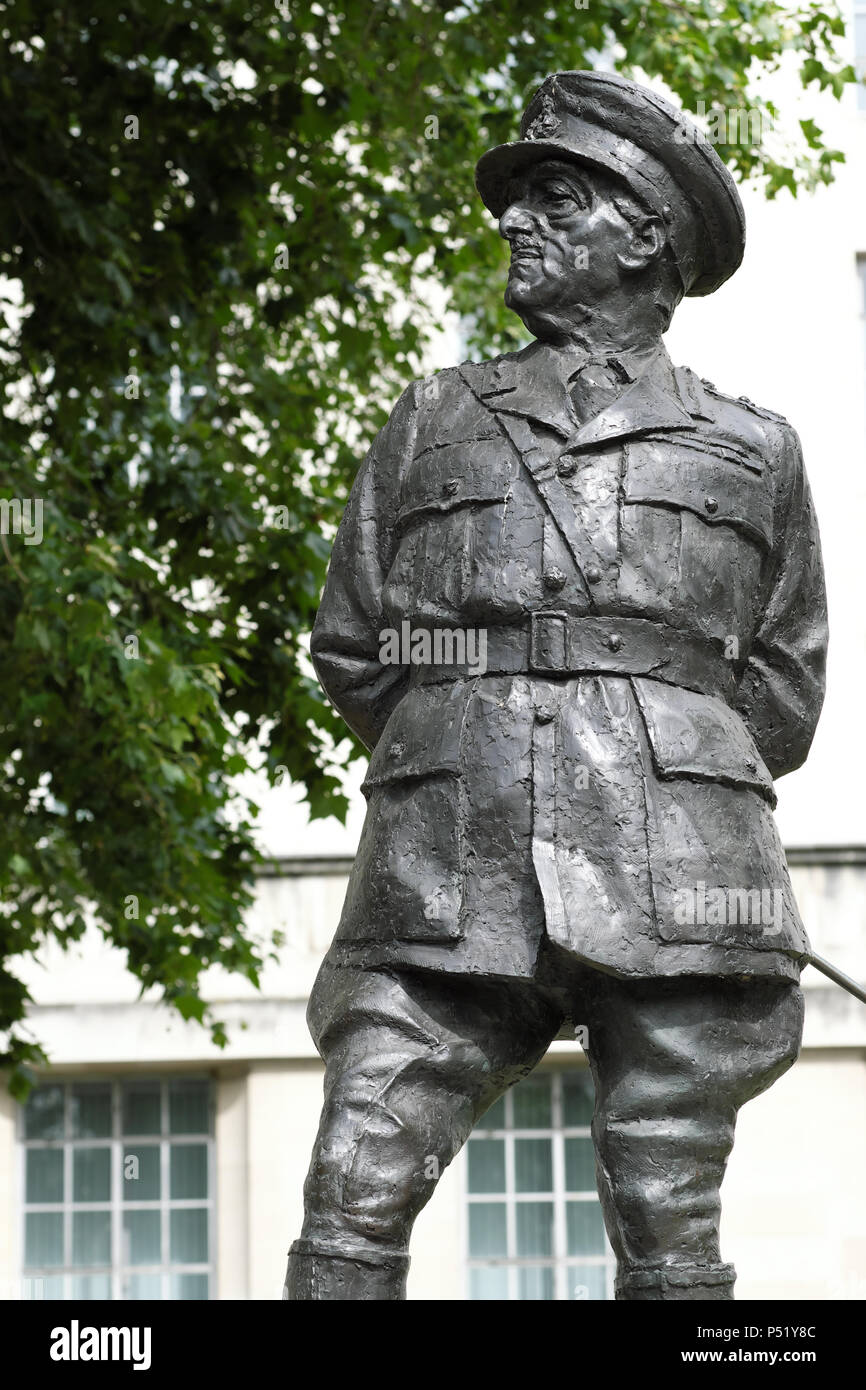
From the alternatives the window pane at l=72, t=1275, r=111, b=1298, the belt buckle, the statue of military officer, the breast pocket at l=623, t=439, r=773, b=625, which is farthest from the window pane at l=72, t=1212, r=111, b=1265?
the belt buckle

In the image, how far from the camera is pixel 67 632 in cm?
1008

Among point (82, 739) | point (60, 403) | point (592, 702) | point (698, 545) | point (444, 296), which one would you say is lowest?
point (592, 702)

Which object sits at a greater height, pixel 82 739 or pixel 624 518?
pixel 82 739

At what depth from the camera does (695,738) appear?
495cm

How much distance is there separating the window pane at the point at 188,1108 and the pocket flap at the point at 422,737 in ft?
47.8

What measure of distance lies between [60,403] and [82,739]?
5.10 ft

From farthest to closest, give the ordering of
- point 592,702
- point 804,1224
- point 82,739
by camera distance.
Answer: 1. point 804,1224
2. point 82,739
3. point 592,702

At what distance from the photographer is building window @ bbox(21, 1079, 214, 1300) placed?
63.4 feet

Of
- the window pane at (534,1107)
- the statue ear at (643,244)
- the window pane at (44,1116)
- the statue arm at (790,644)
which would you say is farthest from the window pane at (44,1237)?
the statue ear at (643,244)

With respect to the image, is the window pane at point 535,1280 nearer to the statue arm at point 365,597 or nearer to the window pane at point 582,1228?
the window pane at point 582,1228

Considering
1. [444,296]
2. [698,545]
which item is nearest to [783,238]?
[444,296]

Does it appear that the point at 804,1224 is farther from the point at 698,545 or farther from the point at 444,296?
the point at 698,545

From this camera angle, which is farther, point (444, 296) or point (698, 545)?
point (444, 296)

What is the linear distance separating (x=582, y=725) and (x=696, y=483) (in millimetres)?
609
